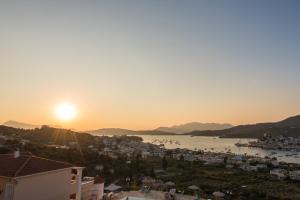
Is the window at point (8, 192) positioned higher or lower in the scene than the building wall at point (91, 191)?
higher

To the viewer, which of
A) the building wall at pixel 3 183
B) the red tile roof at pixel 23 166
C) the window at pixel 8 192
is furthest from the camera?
the red tile roof at pixel 23 166

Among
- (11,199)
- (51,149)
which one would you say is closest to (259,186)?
(51,149)

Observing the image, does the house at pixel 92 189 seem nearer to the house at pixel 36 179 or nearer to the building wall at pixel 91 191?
the building wall at pixel 91 191

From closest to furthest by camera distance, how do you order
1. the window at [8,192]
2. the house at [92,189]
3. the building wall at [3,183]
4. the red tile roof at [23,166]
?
1. the window at [8,192]
2. the building wall at [3,183]
3. the red tile roof at [23,166]
4. the house at [92,189]

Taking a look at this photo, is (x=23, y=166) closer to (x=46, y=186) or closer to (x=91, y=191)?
(x=46, y=186)

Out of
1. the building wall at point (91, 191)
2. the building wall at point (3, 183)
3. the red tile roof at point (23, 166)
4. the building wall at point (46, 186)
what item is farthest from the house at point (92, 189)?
the building wall at point (3, 183)

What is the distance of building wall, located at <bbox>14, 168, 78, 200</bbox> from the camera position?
37.8 feet

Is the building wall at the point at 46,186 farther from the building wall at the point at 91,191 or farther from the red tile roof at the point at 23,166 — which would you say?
the building wall at the point at 91,191

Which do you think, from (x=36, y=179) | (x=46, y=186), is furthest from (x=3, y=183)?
(x=46, y=186)

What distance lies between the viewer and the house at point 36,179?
1134 centimetres

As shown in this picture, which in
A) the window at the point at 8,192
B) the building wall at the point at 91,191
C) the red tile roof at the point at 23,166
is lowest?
the building wall at the point at 91,191

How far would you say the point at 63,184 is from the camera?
13.7 meters

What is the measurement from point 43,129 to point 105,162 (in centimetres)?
5629

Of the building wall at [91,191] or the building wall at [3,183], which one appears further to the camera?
the building wall at [91,191]
